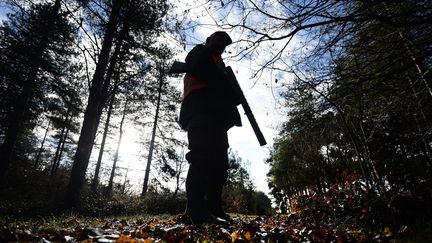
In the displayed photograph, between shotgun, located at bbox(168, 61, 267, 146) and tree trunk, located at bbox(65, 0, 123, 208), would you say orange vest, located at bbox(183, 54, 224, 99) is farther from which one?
tree trunk, located at bbox(65, 0, 123, 208)

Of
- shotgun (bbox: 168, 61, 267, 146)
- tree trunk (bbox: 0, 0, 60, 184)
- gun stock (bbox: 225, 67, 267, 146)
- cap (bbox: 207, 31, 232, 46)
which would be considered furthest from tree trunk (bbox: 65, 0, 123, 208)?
tree trunk (bbox: 0, 0, 60, 184)

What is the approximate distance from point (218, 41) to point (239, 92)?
2.41 ft

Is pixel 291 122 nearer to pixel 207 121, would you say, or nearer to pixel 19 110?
pixel 207 121

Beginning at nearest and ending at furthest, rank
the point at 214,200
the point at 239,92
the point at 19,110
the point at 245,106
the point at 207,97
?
1. the point at 207,97
2. the point at 214,200
3. the point at 239,92
4. the point at 245,106
5. the point at 19,110

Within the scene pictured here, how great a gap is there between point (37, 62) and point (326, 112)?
13.5 metres

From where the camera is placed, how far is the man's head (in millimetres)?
3266

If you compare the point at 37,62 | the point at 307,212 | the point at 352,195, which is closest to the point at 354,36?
the point at 352,195

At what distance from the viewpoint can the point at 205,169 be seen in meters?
2.79

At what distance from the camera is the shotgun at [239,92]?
A: 3.20 m

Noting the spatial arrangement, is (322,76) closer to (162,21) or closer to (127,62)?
(162,21)

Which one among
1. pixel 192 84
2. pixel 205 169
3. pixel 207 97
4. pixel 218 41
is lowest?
pixel 205 169

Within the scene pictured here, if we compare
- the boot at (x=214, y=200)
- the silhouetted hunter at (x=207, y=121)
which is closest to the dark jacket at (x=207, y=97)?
the silhouetted hunter at (x=207, y=121)

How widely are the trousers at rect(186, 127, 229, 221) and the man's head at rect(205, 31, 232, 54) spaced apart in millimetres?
1107

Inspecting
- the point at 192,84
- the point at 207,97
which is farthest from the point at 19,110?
the point at 207,97
